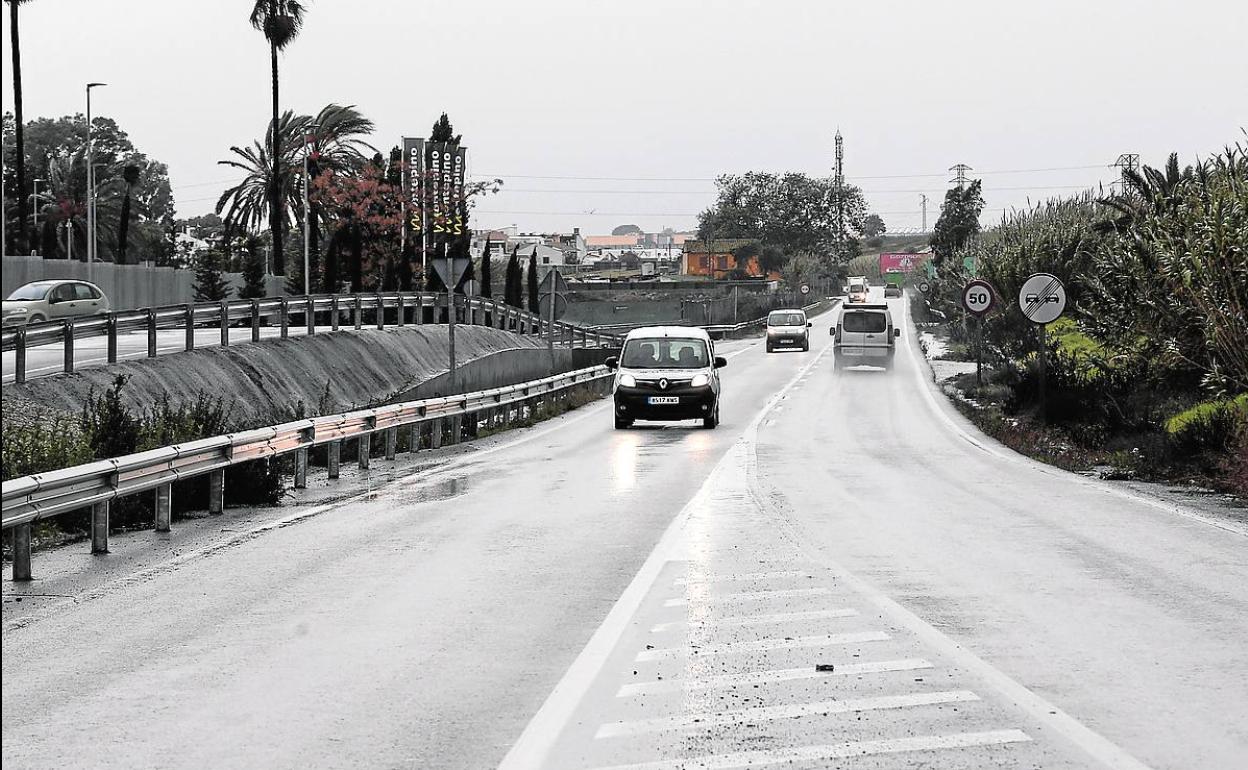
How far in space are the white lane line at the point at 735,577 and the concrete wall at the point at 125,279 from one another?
4474cm

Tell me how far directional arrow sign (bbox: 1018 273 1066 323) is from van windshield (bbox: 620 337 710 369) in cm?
614

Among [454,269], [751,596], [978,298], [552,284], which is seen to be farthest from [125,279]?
[751,596]

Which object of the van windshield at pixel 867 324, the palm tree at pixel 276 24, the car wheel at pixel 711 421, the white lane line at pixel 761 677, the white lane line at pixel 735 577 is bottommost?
the car wheel at pixel 711 421

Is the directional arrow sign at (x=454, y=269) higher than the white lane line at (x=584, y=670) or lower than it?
higher

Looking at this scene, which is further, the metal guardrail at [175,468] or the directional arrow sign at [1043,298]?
the directional arrow sign at [1043,298]

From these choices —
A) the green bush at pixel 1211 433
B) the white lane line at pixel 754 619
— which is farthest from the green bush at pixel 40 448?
the green bush at pixel 1211 433

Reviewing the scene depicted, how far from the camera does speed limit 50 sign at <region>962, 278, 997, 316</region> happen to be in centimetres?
3644

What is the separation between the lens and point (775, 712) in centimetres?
667

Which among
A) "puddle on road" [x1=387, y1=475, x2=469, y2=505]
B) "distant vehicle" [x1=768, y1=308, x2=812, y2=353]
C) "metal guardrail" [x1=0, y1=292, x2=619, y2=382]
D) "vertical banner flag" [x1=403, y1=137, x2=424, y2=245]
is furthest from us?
"vertical banner flag" [x1=403, y1=137, x2=424, y2=245]

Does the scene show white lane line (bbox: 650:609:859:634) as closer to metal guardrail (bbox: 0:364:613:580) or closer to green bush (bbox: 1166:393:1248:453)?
metal guardrail (bbox: 0:364:613:580)

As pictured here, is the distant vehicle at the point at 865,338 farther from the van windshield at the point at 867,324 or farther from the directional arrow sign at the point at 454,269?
the directional arrow sign at the point at 454,269

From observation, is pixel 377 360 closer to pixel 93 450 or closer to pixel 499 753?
pixel 93 450

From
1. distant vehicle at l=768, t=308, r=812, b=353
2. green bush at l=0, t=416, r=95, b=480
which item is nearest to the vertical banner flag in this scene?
distant vehicle at l=768, t=308, r=812, b=353

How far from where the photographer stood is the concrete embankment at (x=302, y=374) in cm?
1967
